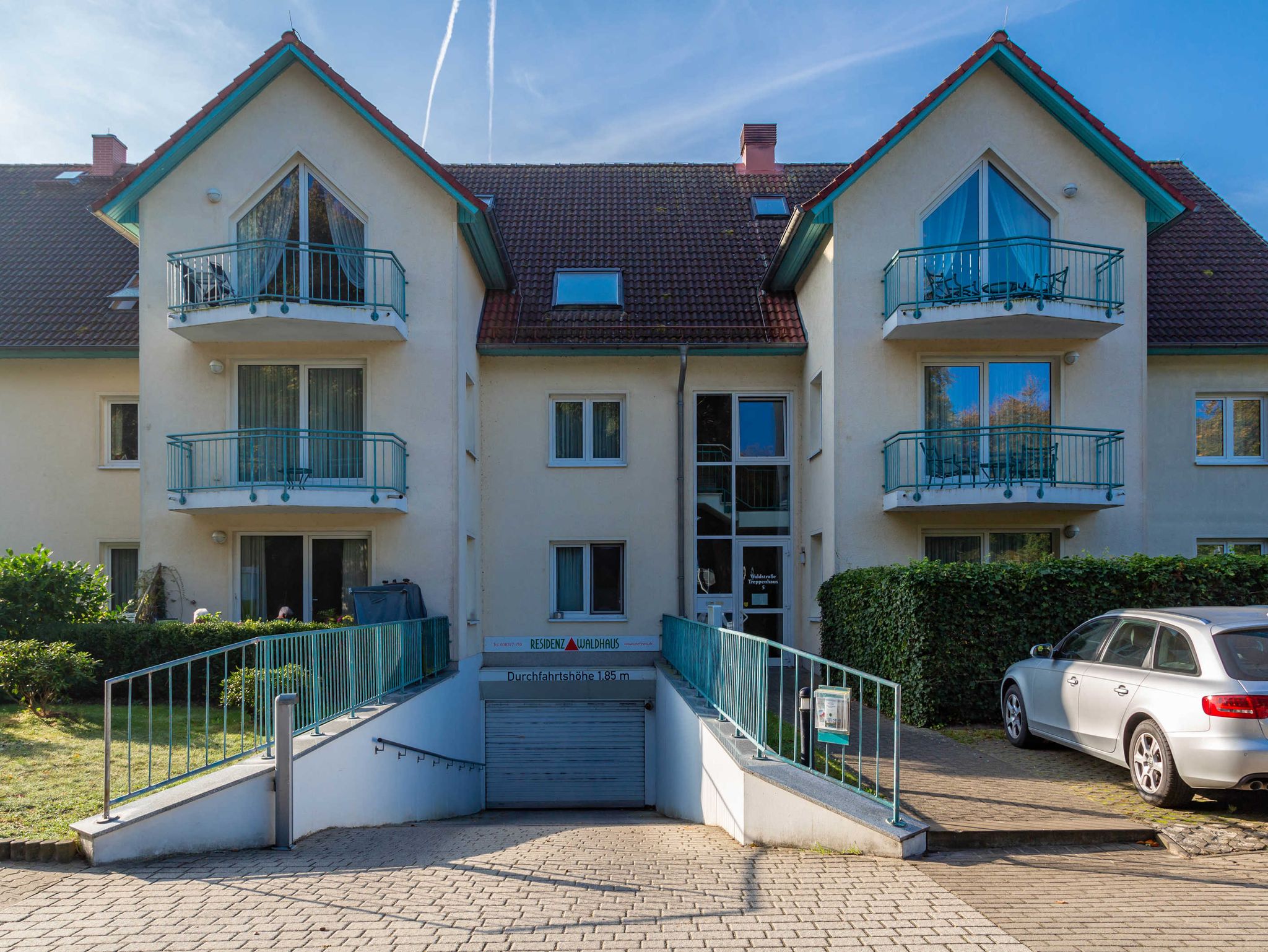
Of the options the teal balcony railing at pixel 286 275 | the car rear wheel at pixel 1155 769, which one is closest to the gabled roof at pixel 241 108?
the teal balcony railing at pixel 286 275

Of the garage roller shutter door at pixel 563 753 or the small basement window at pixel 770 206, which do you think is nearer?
the garage roller shutter door at pixel 563 753

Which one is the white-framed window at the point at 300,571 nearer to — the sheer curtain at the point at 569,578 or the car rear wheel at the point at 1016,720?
the sheer curtain at the point at 569,578

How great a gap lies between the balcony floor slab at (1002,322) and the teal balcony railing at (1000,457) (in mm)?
1460

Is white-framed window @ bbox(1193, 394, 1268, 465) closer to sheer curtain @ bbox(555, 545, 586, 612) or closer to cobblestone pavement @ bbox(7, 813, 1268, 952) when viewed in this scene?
sheer curtain @ bbox(555, 545, 586, 612)

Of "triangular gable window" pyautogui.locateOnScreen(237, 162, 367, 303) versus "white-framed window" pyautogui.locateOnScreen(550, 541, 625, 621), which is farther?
"white-framed window" pyautogui.locateOnScreen(550, 541, 625, 621)

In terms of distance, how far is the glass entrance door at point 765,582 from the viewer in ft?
58.1

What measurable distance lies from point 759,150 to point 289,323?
12547 mm

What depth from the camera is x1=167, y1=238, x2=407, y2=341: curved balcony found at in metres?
14.5

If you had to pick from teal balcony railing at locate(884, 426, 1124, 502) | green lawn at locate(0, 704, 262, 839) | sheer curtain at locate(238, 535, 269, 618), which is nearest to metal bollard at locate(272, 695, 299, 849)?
green lawn at locate(0, 704, 262, 839)

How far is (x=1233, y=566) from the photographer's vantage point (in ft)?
37.5

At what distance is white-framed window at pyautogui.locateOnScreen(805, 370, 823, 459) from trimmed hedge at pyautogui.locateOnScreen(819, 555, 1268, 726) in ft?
17.3

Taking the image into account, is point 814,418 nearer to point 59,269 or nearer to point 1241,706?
point 1241,706

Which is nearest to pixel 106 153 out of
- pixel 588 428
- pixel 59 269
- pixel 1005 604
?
pixel 59 269

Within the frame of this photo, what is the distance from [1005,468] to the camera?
49.3 feet
